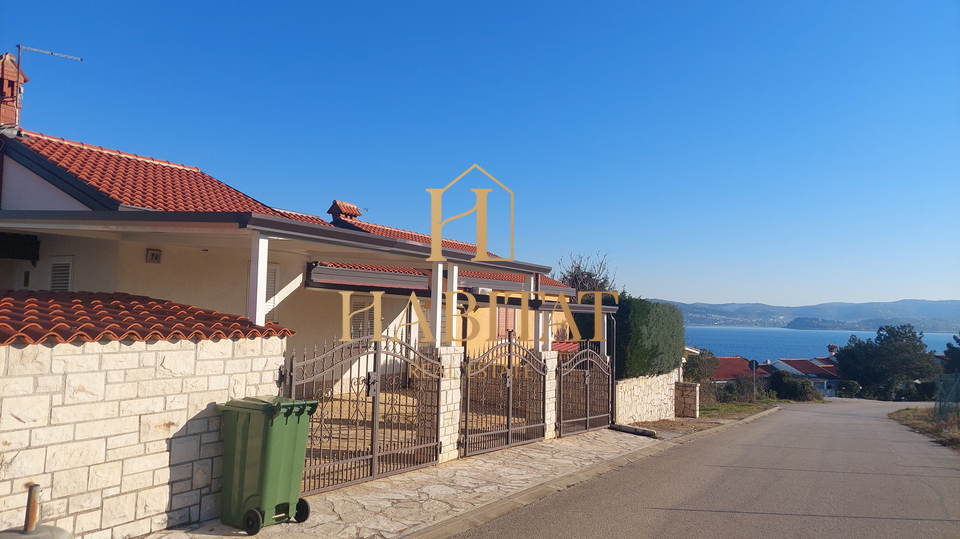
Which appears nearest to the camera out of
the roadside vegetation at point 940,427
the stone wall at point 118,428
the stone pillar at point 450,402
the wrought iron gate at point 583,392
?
the stone wall at point 118,428

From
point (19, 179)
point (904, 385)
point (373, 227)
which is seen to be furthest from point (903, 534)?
point (904, 385)

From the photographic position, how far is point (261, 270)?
7.33 meters

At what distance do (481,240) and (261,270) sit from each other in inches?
218

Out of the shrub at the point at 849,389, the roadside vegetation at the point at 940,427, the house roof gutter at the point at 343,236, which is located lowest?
the shrub at the point at 849,389

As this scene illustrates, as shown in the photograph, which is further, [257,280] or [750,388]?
[750,388]

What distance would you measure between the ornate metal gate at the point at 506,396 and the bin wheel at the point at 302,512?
13.1 feet

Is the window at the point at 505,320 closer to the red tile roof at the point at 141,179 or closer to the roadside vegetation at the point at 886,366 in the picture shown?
the red tile roof at the point at 141,179

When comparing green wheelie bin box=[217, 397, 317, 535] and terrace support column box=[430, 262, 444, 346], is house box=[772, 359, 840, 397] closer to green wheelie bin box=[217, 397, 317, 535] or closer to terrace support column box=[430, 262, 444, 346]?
terrace support column box=[430, 262, 444, 346]

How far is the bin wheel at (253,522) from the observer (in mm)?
5848

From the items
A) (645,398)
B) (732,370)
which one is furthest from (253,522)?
(732,370)

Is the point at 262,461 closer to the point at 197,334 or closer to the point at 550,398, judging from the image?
the point at 197,334

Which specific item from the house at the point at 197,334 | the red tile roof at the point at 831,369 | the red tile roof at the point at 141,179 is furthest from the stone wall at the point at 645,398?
the red tile roof at the point at 831,369

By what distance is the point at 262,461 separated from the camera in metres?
5.94

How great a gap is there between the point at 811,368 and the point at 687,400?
63.5m
